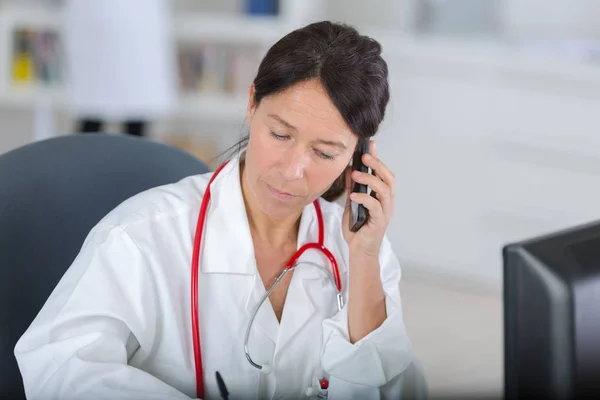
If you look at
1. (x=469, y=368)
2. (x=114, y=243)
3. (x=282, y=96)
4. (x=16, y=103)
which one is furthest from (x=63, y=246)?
(x=16, y=103)

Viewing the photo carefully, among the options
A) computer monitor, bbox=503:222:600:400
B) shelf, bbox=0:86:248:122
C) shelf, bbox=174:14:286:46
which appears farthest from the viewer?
shelf, bbox=0:86:248:122

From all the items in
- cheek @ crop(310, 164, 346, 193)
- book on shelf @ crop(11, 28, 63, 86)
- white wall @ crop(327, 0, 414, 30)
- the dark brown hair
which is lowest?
cheek @ crop(310, 164, 346, 193)

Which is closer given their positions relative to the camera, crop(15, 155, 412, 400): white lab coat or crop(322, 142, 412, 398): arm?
crop(15, 155, 412, 400): white lab coat

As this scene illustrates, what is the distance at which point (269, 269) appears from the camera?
153 cm

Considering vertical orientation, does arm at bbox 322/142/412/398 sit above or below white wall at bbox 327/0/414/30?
below

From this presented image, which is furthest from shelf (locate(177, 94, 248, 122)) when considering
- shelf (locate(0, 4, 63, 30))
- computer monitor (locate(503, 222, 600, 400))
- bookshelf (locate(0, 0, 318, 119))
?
computer monitor (locate(503, 222, 600, 400))

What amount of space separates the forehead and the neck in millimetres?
205

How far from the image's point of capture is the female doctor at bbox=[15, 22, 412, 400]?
4.37 ft

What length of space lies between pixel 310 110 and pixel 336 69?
7 cm

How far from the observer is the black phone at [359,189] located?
1.46 meters

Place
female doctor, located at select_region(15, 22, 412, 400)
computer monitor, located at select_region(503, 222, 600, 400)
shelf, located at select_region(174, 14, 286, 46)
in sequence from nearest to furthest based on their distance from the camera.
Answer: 1. computer monitor, located at select_region(503, 222, 600, 400)
2. female doctor, located at select_region(15, 22, 412, 400)
3. shelf, located at select_region(174, 14, 286, 46)

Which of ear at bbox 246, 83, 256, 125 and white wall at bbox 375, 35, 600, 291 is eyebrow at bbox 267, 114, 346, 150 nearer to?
ear at bbox 246, 83, 256, 125

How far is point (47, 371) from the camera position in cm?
122

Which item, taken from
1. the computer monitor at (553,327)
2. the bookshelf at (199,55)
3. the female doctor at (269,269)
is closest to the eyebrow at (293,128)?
the female doctor at (269,269)
